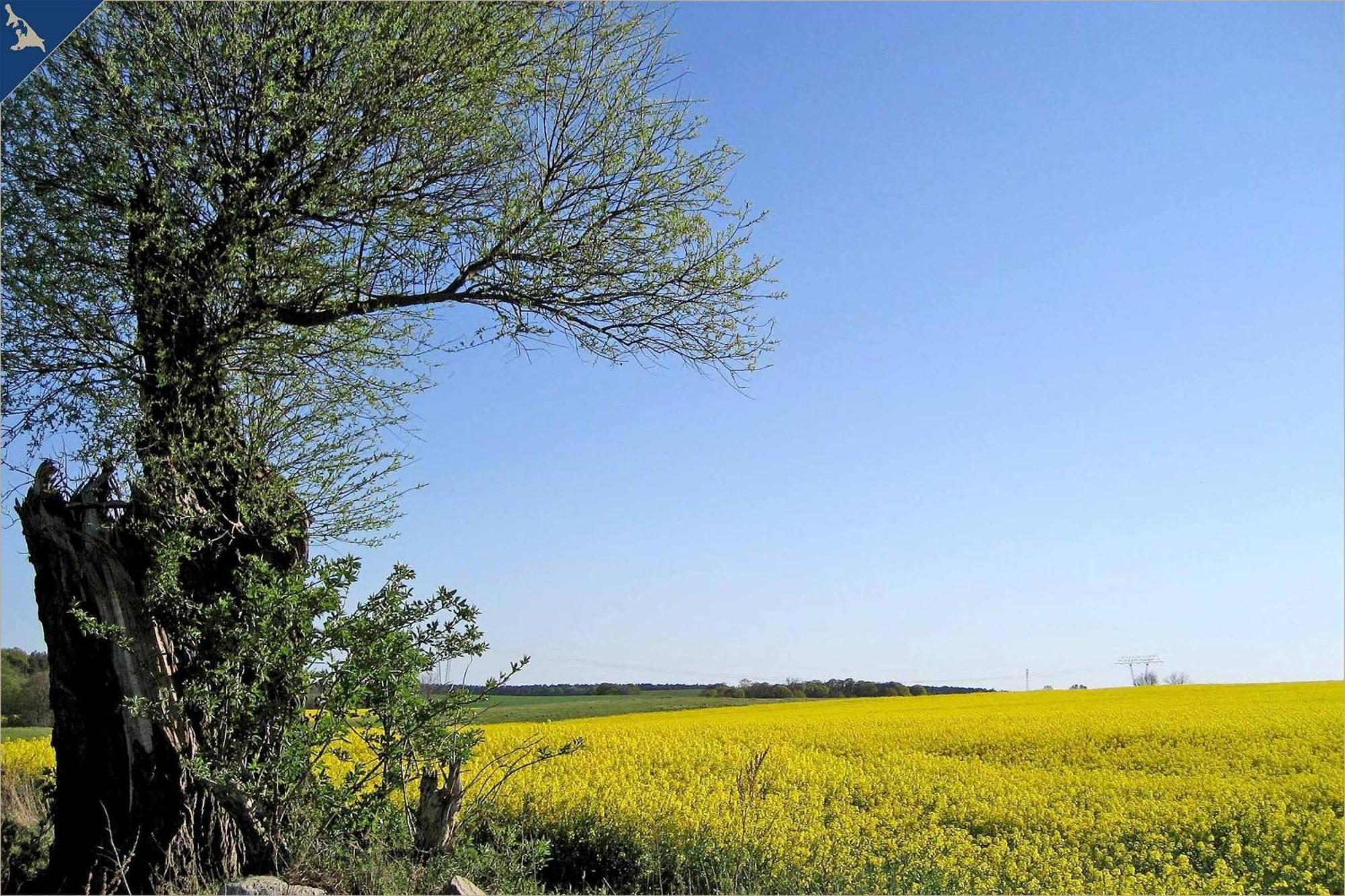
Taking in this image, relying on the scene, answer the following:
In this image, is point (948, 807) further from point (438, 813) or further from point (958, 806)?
point (438, 813)

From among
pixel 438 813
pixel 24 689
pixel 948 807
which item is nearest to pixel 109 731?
pixel 438 813

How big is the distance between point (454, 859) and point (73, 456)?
Answer: 470 centimetres

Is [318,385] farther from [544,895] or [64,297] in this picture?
[544,895]

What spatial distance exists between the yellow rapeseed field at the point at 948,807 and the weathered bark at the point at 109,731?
3.25 meters

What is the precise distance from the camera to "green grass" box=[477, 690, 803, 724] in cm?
2662

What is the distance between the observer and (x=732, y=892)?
835 cm

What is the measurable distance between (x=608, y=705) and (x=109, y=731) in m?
21.7

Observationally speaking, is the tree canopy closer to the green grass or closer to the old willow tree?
the old willow tree

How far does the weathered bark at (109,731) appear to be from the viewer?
875 cm

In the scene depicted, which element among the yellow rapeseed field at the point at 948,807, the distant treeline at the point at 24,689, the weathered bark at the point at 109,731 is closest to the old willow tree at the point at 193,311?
the weathered bark at the point at 109,731

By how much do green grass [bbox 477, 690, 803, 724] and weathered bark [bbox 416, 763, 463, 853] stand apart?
1536 cm

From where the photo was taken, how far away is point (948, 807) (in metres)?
11.6

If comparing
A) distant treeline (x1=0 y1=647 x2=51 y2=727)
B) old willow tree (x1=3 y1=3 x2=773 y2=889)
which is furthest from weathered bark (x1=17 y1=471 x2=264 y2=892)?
distant treeline (x1=0 y1=647 x2=51 y2=727)

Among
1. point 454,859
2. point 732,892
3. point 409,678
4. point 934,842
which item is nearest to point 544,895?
point 454,859
